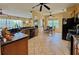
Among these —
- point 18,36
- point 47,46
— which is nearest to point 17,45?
point 18,36

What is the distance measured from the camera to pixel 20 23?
2650 mm

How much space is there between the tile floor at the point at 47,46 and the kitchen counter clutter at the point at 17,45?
0.10m

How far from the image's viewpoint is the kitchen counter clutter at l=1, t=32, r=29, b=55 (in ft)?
8.44

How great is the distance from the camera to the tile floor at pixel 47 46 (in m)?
2.65

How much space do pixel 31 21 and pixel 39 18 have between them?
17 centimetres

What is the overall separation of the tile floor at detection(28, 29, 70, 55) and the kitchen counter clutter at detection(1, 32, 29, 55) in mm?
96

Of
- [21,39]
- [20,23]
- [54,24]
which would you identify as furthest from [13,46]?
[54,24]

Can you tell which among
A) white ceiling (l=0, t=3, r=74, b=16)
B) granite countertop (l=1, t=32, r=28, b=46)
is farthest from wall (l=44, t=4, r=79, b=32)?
granite countertop (l=1, t=32, r=28, b=46)

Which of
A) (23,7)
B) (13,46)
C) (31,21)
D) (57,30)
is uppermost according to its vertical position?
(23,7)

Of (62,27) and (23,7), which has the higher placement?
(23,7)

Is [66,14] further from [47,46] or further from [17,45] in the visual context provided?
[17,45]

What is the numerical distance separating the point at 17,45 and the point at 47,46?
1.87 ft

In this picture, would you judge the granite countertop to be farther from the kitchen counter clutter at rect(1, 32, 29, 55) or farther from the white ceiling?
the white ceiling
